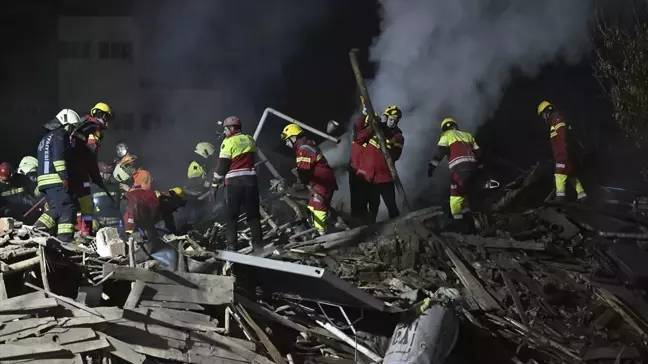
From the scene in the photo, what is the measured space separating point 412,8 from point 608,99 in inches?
216

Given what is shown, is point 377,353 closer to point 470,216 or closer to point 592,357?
point 592,357

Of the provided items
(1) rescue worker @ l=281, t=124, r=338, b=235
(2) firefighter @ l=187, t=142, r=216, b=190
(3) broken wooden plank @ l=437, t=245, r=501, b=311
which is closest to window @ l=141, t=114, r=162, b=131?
(2) firefighter @ l=187, t=142, r=216, b=190

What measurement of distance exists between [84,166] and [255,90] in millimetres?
9462

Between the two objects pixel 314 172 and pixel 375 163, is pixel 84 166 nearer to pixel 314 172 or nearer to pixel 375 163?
pixel 314 172

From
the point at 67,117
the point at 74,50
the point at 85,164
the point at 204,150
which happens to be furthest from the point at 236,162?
the point at 74,50

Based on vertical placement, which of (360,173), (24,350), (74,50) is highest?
(74,50)

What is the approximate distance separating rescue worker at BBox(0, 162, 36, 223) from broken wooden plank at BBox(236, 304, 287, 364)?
19.4ft

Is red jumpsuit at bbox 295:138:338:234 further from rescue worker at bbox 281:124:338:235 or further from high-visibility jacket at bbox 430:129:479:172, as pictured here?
high-visibility jacket at bbox 430:129:479:172

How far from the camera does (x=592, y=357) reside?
228 inches

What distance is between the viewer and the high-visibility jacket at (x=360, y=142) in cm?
917

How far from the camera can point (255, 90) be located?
55.3ft

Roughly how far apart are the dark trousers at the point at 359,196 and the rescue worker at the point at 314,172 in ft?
3.14

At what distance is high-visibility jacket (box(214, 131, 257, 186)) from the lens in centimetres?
753

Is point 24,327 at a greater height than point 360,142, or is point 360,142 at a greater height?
point 360,142
